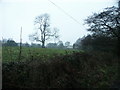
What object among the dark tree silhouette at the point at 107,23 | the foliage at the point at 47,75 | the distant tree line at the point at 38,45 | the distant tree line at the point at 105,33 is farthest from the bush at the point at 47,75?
the dark tree silhouette at the point at 107,23

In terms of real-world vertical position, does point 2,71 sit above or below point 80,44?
below

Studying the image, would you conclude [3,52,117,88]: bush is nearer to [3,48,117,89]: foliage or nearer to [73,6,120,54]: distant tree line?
[3,48,117,89]: foliage

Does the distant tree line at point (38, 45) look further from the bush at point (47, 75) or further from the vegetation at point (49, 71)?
the bush at point (47, 75)

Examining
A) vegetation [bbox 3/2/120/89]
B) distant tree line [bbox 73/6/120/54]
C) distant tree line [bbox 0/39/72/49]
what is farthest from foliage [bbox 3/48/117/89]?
distant tree line [bbox 73/6/120/54]

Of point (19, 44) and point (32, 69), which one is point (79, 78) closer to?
point (32, 69)

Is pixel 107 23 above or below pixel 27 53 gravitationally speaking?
above

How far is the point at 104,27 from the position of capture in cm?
1305

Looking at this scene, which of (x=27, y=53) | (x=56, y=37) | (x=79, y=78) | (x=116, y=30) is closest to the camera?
(x=79, y=78)

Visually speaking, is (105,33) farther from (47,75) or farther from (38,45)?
(47,75)

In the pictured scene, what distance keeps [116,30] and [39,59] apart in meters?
7.29

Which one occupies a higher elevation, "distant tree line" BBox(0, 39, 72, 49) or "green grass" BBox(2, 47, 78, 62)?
"distant tree line" BBox(0, 39, 72, 49)

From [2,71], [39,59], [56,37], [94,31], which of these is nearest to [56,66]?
[39,59]

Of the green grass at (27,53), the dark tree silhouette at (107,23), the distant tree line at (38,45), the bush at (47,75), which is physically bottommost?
the bush at (47,75)

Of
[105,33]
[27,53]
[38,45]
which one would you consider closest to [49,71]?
[27,53]
